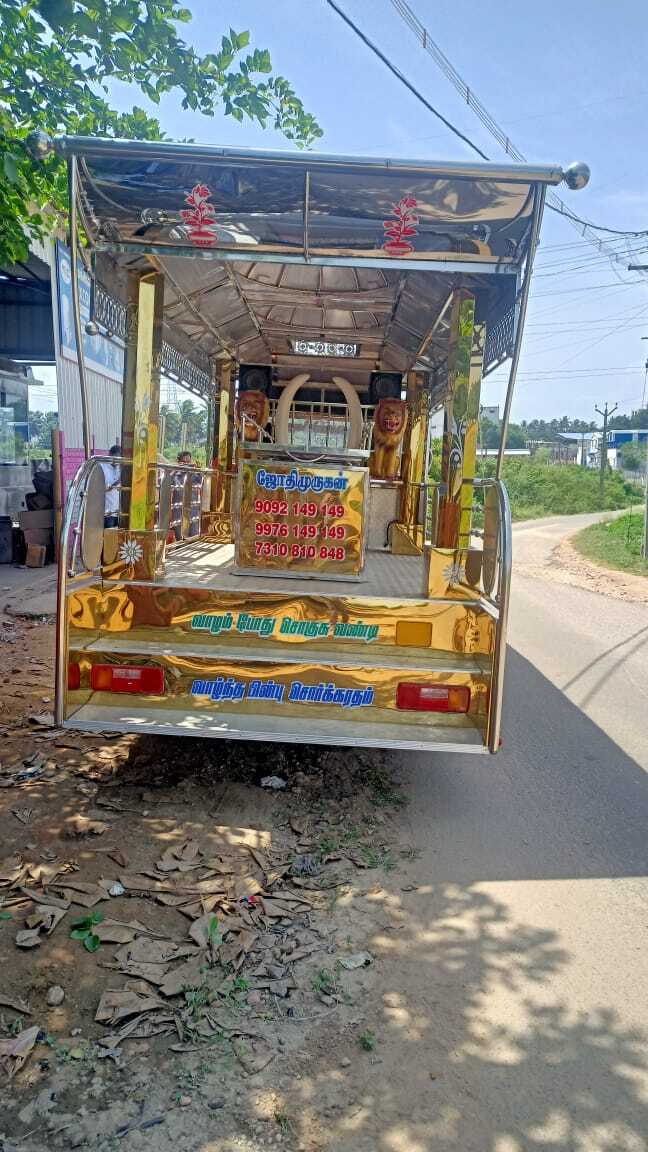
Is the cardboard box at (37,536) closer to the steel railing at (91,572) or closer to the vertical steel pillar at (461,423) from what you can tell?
the steel railing at (91,572)


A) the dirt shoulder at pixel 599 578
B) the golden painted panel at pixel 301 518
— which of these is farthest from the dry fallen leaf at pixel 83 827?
the dirt shoulder at pixel 599 578

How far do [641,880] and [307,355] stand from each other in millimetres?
5884

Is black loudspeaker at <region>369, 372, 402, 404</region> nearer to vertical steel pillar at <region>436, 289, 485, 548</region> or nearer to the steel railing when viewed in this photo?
vertical steel pillar at <region>436, 289, 485, 548</region>

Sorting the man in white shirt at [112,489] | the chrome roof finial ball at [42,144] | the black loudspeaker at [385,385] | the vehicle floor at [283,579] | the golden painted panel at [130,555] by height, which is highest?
the chrome roof finial ball at [42,144]

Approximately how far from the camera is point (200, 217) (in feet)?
→ 13.1

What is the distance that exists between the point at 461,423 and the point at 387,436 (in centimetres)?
335

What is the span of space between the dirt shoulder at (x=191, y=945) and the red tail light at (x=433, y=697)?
2.01ft

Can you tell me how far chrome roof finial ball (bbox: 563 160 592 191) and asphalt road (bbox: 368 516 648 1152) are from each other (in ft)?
10.1

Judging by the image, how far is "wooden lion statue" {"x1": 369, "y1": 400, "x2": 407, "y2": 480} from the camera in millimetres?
8023

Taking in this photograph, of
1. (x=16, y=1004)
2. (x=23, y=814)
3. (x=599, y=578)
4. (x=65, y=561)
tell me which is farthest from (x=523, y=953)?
(x=599, y=578)

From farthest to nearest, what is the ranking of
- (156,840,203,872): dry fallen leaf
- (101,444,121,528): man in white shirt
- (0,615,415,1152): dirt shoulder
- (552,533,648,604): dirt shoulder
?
(552,533,648,604): dirt shoulder → (101,444,121,528): man in white shirt → (156,840,203,872): dry fallen leaf → (0,615,415,1152): dirt shoulder

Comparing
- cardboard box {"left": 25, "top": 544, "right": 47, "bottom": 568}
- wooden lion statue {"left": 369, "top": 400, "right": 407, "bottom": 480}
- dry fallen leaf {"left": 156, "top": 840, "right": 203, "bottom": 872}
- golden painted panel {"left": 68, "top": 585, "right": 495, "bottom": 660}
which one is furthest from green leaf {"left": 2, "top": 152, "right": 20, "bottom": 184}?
cardboard box {"left": 25, "top": 544, "right": 47, "bottom": 568}

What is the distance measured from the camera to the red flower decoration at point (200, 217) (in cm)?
388

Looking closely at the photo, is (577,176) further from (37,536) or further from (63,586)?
(37,536)
